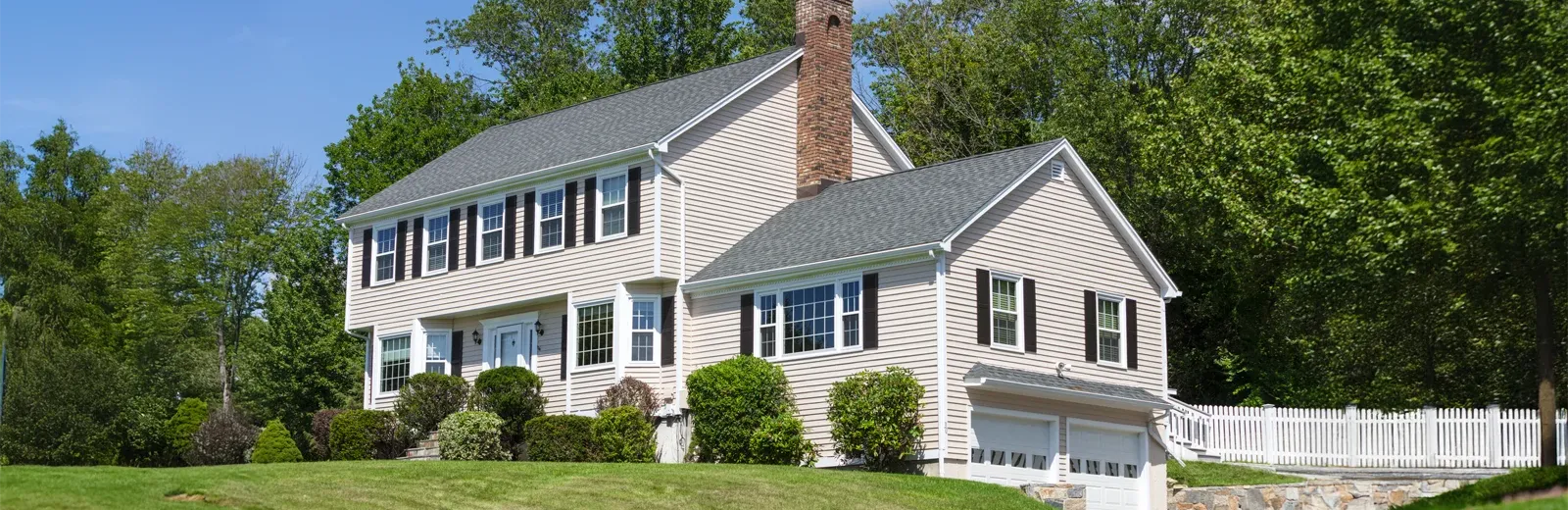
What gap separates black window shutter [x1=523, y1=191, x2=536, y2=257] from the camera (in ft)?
115

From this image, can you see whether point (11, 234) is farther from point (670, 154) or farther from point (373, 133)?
point (670, 154)

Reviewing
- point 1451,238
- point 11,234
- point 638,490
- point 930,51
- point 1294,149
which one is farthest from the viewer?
point 11,234

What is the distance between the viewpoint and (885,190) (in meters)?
32.9

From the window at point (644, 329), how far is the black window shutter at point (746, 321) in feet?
6.54

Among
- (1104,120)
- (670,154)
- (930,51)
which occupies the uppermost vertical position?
(930,51)

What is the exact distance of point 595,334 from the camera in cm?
3356

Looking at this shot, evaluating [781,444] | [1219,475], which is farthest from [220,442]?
[1219,475]

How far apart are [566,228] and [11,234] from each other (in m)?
38.6

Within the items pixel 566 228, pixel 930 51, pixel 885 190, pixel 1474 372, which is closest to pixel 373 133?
pixel 930 51

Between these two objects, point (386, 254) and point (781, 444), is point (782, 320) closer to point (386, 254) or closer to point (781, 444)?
point (781, 444)

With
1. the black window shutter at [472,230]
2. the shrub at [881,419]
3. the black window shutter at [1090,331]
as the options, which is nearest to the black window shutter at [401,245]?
the black window shutter at [472,230]

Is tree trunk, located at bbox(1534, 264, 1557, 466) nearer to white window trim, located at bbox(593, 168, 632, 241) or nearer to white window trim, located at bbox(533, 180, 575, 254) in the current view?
white window trim, located at bbox(593, 168, 632, 241)

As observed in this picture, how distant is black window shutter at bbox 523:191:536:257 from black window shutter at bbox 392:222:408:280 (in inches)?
174

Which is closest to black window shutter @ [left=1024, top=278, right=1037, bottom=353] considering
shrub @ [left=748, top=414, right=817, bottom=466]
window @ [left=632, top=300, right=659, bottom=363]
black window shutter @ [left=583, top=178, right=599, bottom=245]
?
shrub @ [left=748, top=414, right=817, bottom=466]
